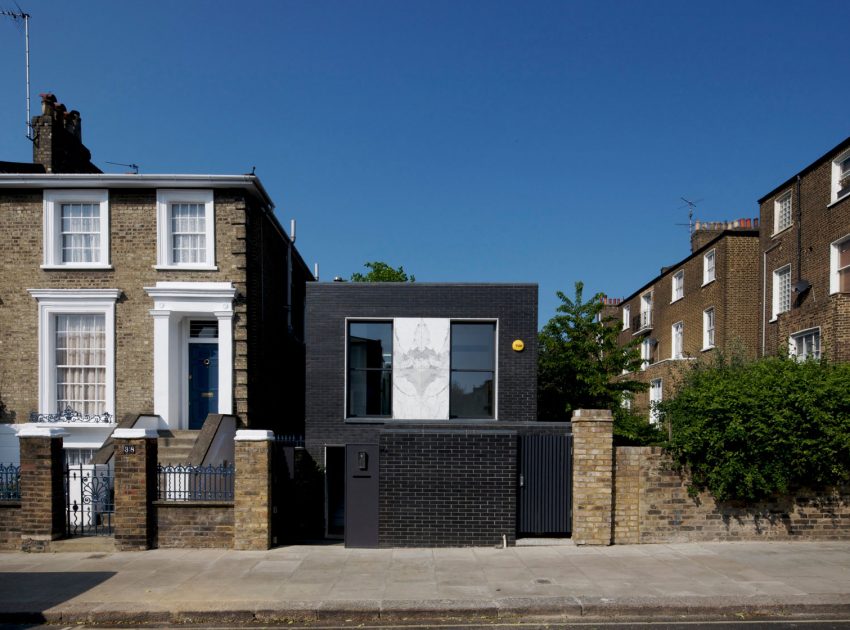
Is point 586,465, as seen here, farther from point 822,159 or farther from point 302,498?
point 822,159

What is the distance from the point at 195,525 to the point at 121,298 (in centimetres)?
715

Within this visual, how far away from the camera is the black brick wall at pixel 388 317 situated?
44.2 ft

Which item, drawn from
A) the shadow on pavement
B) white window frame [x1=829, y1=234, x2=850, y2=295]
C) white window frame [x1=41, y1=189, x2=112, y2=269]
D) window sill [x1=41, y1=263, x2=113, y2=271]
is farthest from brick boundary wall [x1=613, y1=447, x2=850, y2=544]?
white window frame [x1=41, y1=189, x2=112, y2=269]

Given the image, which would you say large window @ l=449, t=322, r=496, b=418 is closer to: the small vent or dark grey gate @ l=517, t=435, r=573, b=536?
dark grey gate @ l=517, t=435, r=573, b=536

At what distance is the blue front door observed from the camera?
15.4 m

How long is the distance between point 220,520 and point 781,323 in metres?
15.8

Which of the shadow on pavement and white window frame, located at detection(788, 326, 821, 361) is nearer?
the shadow on pavement

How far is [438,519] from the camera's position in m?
10.6

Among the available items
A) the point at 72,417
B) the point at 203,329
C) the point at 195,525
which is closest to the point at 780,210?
the point at 203,329

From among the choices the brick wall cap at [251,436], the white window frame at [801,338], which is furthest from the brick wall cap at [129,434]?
the white window frame at [801,338]

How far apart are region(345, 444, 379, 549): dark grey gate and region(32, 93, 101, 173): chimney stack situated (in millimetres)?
12860

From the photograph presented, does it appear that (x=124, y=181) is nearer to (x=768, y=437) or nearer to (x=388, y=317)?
(x=388, y=317)

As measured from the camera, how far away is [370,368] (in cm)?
1376

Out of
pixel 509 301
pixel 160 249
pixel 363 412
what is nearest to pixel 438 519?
pixel 363 412
